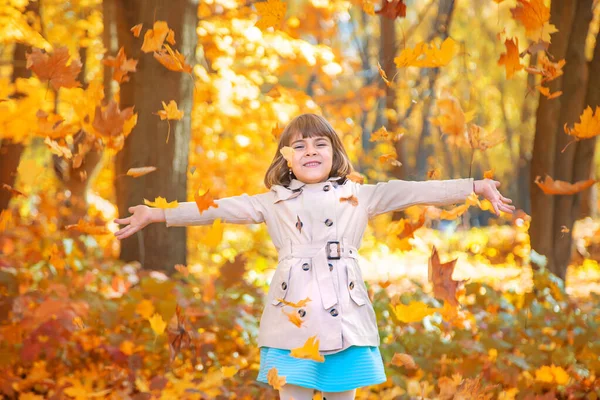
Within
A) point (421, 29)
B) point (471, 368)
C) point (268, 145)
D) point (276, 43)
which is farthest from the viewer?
point (421, 29)

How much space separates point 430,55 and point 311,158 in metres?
0.60

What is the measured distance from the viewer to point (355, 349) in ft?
→ 9.20

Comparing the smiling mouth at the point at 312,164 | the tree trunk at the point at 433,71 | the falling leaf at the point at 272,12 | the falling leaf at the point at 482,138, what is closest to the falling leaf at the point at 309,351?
Answer: the smiling mouth at the point at 312,164

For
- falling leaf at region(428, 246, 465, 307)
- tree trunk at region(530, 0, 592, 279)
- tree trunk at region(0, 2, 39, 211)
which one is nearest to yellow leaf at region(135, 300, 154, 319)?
falling leaf at region(428, 246, 465, 307)

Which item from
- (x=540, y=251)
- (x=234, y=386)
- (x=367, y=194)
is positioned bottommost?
(x=234, y=386)

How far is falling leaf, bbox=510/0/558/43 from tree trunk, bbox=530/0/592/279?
2770 millimetres

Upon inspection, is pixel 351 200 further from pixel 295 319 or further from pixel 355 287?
pixel 295 319

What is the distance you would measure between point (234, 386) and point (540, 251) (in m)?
3.07

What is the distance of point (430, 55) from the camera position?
296cm

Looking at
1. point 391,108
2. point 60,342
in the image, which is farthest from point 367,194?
point 391,108

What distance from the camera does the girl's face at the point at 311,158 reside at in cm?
293

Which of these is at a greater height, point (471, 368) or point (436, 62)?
point (436, 62)

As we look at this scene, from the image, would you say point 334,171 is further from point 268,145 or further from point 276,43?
point 268,145

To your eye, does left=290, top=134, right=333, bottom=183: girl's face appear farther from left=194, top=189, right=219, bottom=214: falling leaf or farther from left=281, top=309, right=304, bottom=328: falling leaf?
left=281, top=309, right=304, bottom=328: falling leaf
